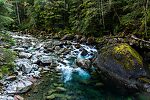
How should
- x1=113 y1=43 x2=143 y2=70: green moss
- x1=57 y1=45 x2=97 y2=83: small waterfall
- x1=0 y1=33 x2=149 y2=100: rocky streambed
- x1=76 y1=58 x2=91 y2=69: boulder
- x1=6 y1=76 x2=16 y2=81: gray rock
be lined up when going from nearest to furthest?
x1=0 y1=33 x2=149 y2=100: rocky streambed < x1=6 y1=76 x2=16 y2=81: gray rock < x1=113 y1=43 x2=143 y2=70: green moss < x1=57 y1=45 x2=97 y2=83: small waterfall < x1=76 y1=58 x2=91 y2=69: boulder

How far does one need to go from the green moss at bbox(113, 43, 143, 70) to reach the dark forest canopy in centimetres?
312

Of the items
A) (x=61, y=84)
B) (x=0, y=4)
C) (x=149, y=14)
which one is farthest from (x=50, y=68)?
(x=149, y=14)

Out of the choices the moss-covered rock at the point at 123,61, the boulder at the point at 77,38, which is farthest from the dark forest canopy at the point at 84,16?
the moss-covered rock at the point at 123,61

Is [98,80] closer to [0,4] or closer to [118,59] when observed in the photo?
[118,59]

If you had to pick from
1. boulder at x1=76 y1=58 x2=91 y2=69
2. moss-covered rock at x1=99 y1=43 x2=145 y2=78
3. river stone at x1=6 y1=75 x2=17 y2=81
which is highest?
moss-covered rock at x1=99 y1=43 x2=145 y2=78

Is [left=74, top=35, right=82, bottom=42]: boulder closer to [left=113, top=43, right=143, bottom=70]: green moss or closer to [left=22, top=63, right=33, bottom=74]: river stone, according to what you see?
[left=22, top=63, right=33, bottom=74]: river stone

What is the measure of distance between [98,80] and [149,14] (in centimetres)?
628

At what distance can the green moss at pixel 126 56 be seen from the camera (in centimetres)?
1087

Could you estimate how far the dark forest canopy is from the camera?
1538 centimetres

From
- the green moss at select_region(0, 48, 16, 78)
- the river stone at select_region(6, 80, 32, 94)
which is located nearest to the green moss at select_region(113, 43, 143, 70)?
the river stone at select_region(6, 80, 32, 94)

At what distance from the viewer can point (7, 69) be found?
11016 millimetres

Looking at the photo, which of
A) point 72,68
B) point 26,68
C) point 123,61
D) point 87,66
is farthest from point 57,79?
point 123,61

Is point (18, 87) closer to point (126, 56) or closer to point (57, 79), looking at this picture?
point (57, 79)

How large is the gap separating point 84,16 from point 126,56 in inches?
504
